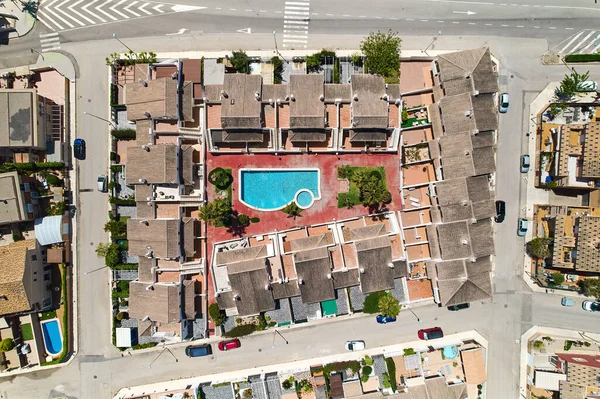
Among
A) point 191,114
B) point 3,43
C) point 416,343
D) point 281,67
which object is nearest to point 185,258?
point 191,114

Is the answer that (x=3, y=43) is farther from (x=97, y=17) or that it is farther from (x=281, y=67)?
(x=281, y=67)

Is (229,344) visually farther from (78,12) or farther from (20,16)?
(20,16)

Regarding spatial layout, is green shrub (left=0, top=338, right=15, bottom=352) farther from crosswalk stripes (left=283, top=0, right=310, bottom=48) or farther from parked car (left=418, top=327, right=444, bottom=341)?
parked car (left=418, top=327, right=444, bottom=341)

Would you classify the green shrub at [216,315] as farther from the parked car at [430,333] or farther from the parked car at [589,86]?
the parked car at [589,86]

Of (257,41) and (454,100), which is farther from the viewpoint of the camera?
(257,41)

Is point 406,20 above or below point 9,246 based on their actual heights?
above
